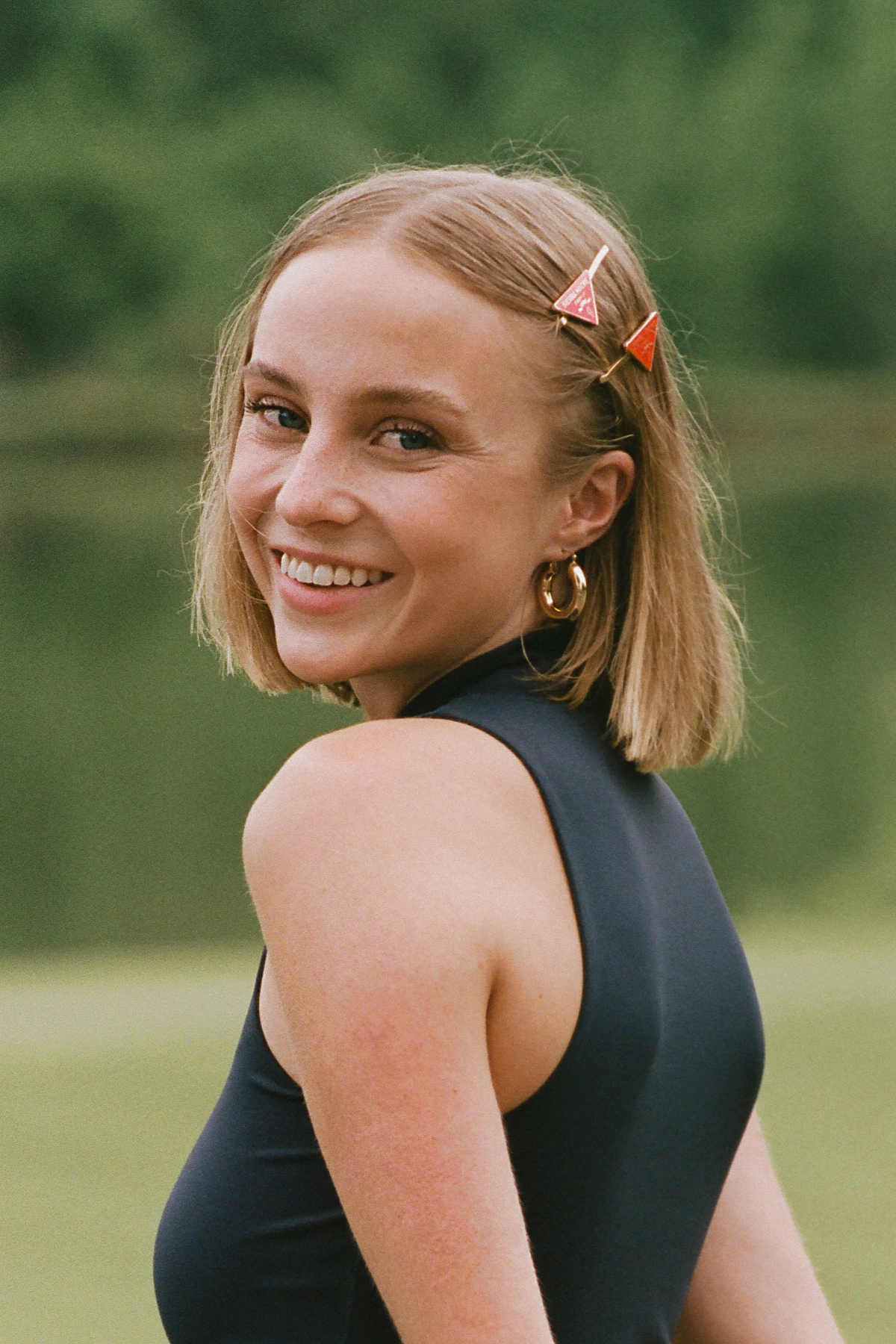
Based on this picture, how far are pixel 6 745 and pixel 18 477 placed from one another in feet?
41.9

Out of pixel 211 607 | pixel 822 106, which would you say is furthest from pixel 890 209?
pixel 211 607

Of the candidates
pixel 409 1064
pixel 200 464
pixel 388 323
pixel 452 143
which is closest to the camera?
pixel 409 1064

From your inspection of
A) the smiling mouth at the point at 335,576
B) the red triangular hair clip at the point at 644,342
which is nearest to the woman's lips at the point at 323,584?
the smiling mouth at the point at 335,576

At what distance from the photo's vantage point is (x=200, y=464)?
66.6 feet

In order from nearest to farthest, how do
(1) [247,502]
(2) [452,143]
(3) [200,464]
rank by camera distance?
(1) [247,502] → (3) [200,464] → (2) [452,143]

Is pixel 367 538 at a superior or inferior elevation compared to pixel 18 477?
superior

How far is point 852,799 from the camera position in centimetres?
601

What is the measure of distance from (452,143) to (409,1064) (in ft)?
84.9

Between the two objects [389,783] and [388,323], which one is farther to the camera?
[388,323]

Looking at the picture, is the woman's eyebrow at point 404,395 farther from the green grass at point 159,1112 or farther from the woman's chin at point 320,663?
the green grass at point 159,1112

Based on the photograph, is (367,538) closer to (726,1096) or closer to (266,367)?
(266,367)

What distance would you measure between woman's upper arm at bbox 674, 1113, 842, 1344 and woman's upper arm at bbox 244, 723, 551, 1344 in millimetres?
341

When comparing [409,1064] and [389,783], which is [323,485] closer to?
[389,783]

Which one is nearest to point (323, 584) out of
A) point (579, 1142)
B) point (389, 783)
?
point (389, 783)
